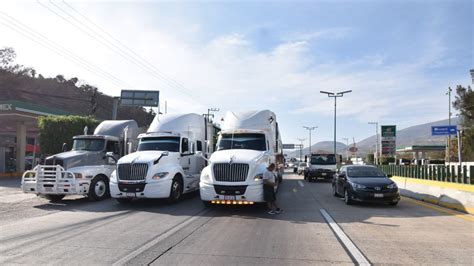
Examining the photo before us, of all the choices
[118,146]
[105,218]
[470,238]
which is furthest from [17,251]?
[118,146]

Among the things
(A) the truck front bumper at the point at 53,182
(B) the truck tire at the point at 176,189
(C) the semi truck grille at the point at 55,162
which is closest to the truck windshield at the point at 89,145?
(C) the semi truck grille at the point at 55,162

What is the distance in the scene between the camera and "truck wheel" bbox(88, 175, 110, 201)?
49.4 ft

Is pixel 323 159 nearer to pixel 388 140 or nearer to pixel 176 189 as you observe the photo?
pixel 388 140

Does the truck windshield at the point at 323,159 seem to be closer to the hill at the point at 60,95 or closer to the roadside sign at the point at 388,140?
the roadside sign at the point at 388,140

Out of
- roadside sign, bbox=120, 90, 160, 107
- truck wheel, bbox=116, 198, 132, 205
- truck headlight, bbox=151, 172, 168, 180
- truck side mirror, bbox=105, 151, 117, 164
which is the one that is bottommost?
truck wheel, bbox=116, 198, 132, 205

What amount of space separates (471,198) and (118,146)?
13387mm

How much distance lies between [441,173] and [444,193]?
2970 millimetres

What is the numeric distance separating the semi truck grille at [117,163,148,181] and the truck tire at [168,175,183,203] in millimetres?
1127

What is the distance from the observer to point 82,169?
14.9 metres

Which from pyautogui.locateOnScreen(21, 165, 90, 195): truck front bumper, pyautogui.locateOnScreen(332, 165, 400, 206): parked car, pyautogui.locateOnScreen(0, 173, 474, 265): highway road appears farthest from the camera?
pyautogui.locateOnScreen(21, 165, 90, 195): truck front bumper

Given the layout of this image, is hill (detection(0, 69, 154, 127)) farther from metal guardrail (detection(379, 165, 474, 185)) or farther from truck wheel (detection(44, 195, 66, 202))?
metal guardrail (detection(379, 165, 474, 185))

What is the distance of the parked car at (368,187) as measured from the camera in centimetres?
1355

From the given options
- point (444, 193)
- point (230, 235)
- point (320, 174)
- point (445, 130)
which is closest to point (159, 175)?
A: point (230, 235)

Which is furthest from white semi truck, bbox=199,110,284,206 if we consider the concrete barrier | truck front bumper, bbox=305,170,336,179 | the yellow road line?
truck front bumper, bbox=305,170,336,179
